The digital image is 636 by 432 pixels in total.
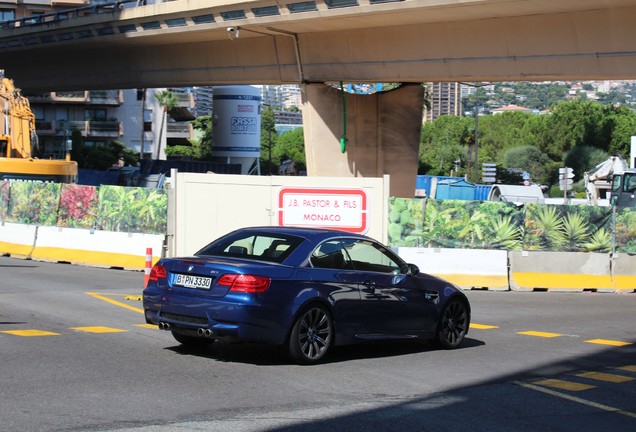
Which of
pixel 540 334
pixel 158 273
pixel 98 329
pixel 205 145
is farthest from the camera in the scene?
pixel 205 145

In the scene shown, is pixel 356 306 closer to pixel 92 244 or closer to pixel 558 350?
pixel 558 350

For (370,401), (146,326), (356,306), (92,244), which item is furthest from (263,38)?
(370,401)

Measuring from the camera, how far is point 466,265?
21.0 metres

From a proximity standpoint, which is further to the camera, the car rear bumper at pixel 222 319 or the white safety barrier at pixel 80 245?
the white safety barrier at pixel 80 245

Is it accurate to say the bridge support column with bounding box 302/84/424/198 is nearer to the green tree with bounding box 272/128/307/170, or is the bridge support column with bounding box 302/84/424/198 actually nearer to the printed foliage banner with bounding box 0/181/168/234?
the printed foliage banner with bounding box 0/181/168/234

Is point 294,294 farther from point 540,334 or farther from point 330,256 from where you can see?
point 540,334

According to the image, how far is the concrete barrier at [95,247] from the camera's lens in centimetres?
2262

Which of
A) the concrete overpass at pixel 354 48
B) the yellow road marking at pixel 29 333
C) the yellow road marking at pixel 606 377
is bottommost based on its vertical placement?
the yellow road marking at pixel 606 377

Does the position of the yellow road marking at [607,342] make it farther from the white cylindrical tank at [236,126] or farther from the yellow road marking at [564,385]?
the white cylindrical tank at [236,126]

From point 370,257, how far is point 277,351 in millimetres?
1535

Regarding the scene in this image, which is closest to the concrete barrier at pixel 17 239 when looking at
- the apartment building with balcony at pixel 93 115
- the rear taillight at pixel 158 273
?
the rear taillight at pixel 158 273

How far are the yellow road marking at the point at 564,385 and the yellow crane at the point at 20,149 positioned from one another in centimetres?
2575

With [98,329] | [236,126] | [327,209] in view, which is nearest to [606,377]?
[98,329]

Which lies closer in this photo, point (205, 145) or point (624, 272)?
point (624, 272)
